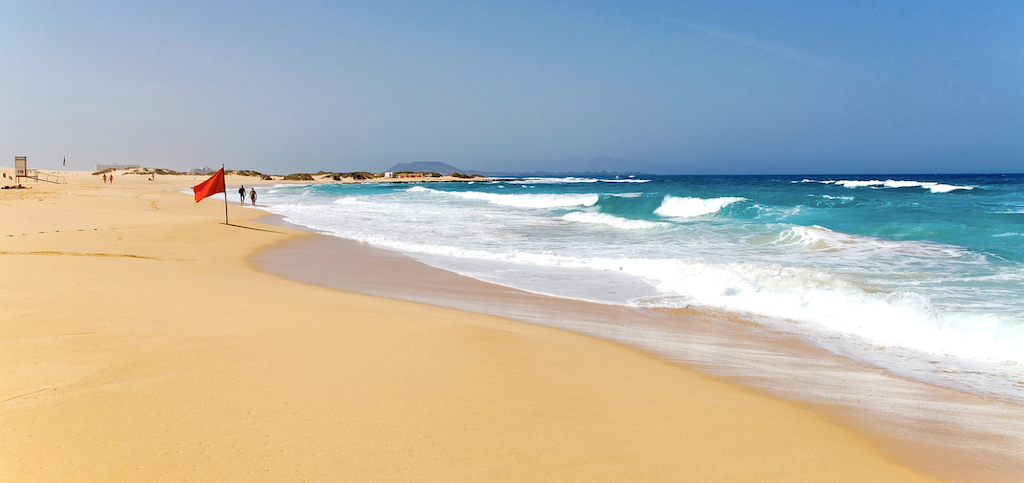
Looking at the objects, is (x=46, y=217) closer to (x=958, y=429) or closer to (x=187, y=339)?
(x=187, y=339)

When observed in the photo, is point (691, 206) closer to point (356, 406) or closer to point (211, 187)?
point (211, 187)

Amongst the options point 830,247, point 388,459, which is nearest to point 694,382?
point 388,459

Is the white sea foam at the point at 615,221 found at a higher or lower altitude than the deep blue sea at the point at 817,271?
higher

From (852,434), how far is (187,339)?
16.4 ft

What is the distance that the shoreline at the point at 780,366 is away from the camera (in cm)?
359

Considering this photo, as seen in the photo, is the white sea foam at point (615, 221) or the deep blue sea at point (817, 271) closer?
the deep blue sea at point (817, 271)

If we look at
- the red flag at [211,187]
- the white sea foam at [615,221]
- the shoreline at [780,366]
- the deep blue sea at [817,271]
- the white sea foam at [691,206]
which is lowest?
the shoreline at [780,366]

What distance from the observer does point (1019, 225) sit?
16.7 meters

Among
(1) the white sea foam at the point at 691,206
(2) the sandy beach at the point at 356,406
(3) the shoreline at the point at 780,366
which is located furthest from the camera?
(1) the white sea foam at the point at 691,206

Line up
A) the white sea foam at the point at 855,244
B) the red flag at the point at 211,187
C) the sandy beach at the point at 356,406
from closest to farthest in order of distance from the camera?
the sandy beach at the point at 356,406 < the white sea foam at the point at 855,244 < the red flag at the point at 211,187

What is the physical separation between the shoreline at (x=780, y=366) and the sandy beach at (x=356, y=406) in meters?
0.33

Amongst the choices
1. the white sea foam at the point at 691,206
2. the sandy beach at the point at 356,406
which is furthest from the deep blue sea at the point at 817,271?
the white sea foam at the point at 691,206

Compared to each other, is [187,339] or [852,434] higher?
[187,339]

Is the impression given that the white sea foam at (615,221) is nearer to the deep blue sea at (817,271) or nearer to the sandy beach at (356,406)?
the deep blue sea at (817,271)
